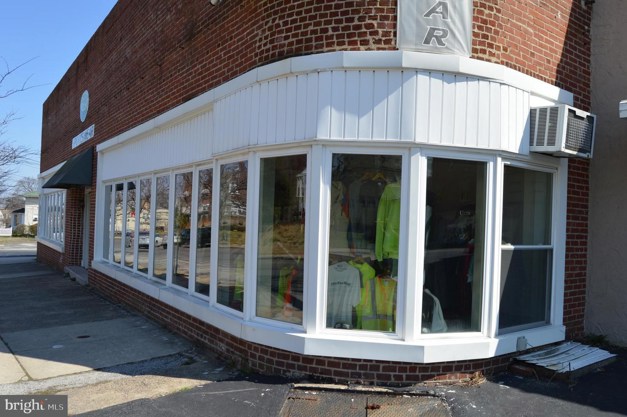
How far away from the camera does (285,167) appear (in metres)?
5.45

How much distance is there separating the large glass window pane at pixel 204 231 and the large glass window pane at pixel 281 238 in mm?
1392

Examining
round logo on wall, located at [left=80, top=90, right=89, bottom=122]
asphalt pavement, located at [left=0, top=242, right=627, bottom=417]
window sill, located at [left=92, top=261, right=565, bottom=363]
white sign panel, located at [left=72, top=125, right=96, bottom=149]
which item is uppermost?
round logo on wall, located at [left=80, top=90, right=89, bottom=122]

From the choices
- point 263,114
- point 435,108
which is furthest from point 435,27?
point 263,114

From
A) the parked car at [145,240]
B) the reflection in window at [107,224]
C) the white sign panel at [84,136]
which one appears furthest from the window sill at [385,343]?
the white sign panel at [84,136]

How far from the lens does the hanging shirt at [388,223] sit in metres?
5.03

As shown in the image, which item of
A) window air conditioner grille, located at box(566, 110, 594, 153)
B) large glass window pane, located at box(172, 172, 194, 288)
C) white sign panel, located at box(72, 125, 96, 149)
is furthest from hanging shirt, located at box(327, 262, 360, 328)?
white sign panel, located at box(72, 125, 96, 149)

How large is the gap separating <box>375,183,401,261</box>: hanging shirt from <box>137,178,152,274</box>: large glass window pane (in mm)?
5192

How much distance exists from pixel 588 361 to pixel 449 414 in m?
2.08

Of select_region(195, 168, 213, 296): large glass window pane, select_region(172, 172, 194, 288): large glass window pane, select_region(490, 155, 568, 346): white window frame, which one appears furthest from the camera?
select_region(172, 172, 194, 288): large glass window pane

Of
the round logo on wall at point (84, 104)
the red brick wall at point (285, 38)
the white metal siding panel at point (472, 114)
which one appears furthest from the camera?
the round logo on wall at point (84, 104)

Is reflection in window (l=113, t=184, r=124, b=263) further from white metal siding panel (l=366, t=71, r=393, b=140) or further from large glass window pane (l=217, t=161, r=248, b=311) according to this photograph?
white metal siding panel (l=366, t=71, r=393, b=140)

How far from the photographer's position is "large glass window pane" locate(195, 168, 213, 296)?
685 centimetres

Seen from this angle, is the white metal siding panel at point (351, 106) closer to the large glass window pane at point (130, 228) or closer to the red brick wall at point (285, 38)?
the red brick wall at point (285, 38)

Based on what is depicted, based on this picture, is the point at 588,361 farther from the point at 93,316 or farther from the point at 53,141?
the point at 53,141
